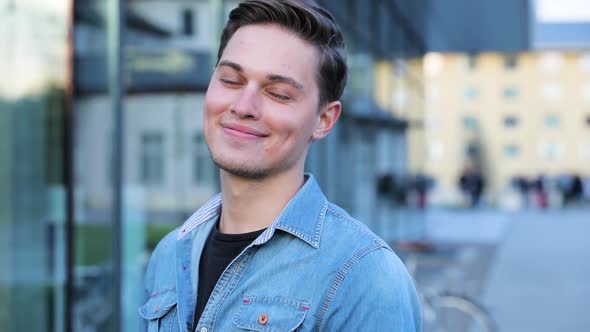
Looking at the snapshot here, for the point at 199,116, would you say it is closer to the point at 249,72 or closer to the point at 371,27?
the point at 371,27

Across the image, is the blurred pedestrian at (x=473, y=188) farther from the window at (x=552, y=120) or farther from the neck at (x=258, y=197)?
the window at (x=552, y=120)

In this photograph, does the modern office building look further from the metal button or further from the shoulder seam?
the metal button

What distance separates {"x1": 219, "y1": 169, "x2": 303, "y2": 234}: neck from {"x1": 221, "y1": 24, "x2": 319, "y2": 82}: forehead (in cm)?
23

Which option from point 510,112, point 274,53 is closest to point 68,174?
point 274,53

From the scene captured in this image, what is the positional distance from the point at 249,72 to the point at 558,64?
70186 mm

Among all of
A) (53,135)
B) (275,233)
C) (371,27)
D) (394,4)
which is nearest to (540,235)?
(394,4)

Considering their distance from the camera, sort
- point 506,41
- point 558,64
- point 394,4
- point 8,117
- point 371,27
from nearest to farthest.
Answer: point 8,117 → point 371,27 → point 394,4 → point 506,41 → point 558,64

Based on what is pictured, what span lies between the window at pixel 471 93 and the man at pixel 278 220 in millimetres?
68629

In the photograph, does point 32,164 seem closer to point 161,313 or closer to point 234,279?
point 161,313

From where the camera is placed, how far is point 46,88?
4586 mm

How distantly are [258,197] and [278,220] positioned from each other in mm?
92

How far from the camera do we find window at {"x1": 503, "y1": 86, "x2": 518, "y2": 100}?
2709 inches

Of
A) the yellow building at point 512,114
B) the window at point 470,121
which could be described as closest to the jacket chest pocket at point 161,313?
the yellow building at point 512,114

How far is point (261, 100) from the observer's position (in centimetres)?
173
